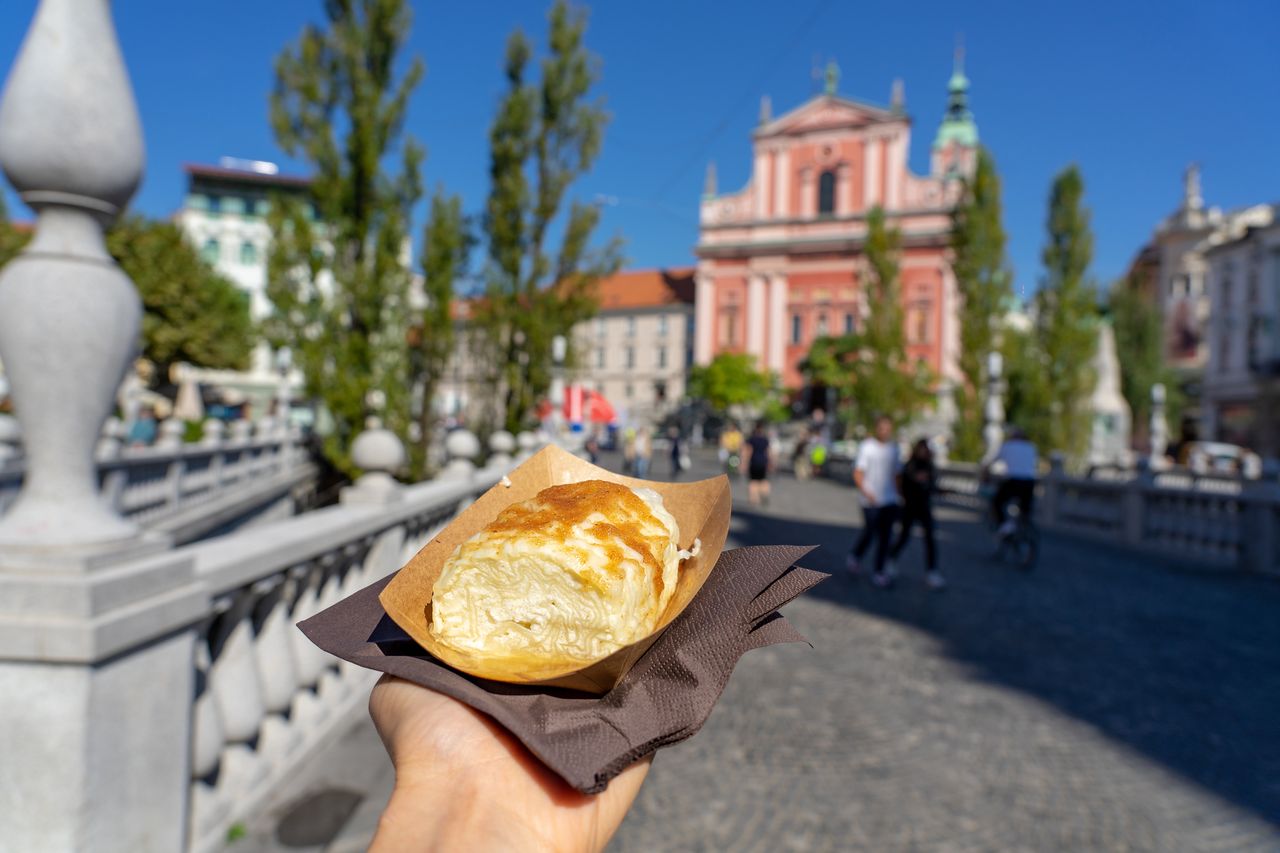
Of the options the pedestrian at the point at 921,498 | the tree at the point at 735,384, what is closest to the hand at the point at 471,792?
the pedestrian at the point at 921,498

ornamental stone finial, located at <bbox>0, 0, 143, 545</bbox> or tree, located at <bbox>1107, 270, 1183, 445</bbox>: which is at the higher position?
tree, located at <bbox>1107, 270, 1183, 445</bbox>

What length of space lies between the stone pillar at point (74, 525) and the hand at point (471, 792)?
145 cm

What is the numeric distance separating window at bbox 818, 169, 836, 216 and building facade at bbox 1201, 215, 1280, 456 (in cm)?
2294

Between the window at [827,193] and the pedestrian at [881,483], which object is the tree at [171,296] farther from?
the window at [827,193]

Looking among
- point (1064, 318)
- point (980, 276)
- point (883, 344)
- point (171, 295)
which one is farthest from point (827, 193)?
Result: point (171, 295)

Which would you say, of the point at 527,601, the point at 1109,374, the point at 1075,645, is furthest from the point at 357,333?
the point at 1109,374

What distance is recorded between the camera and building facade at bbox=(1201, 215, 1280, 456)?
1677 inches

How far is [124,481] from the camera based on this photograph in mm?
9016

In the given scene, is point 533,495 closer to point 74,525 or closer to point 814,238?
point 74,525

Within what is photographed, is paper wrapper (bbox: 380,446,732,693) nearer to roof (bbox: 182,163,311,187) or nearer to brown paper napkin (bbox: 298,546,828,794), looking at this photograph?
brown paper napkin (bbox: 298,546,828,794)

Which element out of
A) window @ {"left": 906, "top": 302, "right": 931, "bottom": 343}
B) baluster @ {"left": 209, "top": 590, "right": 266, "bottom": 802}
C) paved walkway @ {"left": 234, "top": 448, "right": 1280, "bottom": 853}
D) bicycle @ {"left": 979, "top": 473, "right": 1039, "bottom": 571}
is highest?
window @ {"left": 906, "top": 302, "right": 931, "bottom": 343}

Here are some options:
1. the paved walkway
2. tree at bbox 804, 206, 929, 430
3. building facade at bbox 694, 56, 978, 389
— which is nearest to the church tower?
building facade at bbox 694, 56, 978, 389

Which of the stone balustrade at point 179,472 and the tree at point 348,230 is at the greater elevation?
the tree at point 348,230

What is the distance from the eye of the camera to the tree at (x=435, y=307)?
14.2 m
